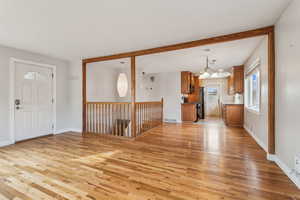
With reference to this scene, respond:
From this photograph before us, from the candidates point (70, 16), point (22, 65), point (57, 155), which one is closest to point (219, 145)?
point (57, 155)

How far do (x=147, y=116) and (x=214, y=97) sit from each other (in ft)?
17.0

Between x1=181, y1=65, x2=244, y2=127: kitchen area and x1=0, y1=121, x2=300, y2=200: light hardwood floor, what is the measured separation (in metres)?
2.26

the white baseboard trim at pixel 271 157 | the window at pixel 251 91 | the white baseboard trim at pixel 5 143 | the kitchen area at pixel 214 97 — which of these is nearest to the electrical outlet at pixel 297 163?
the white baseboard trim at pixel 271 157

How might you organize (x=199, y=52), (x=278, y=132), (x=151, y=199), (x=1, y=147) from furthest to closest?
(x=199, y=52), (x=1, y=147), (x=278, y=132), (x=151, y=199)

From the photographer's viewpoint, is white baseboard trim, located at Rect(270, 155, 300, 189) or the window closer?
white baseboard trim, located at Rect(270, 155, 300, 189)

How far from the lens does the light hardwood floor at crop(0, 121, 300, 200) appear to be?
5.42ft

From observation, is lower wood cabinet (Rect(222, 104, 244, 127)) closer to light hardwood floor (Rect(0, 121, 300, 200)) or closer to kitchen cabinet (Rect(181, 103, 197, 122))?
kitchen cabinet (Rect(181, 103, 197, 122))

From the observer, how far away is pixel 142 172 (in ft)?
7.00

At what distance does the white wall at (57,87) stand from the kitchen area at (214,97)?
455 cm

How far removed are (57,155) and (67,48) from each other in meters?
2.51

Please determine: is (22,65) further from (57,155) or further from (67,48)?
(57,155)

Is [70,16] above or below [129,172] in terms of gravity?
above

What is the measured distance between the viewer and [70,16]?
2139mm

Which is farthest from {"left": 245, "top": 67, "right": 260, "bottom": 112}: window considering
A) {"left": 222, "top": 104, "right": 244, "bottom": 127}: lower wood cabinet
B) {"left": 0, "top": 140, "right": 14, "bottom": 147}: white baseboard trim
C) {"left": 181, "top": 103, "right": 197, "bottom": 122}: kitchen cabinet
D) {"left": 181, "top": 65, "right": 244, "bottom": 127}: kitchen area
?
{"left": 0, "top": 140, "right": 14, "bottom": 147}: white baseboard trim
